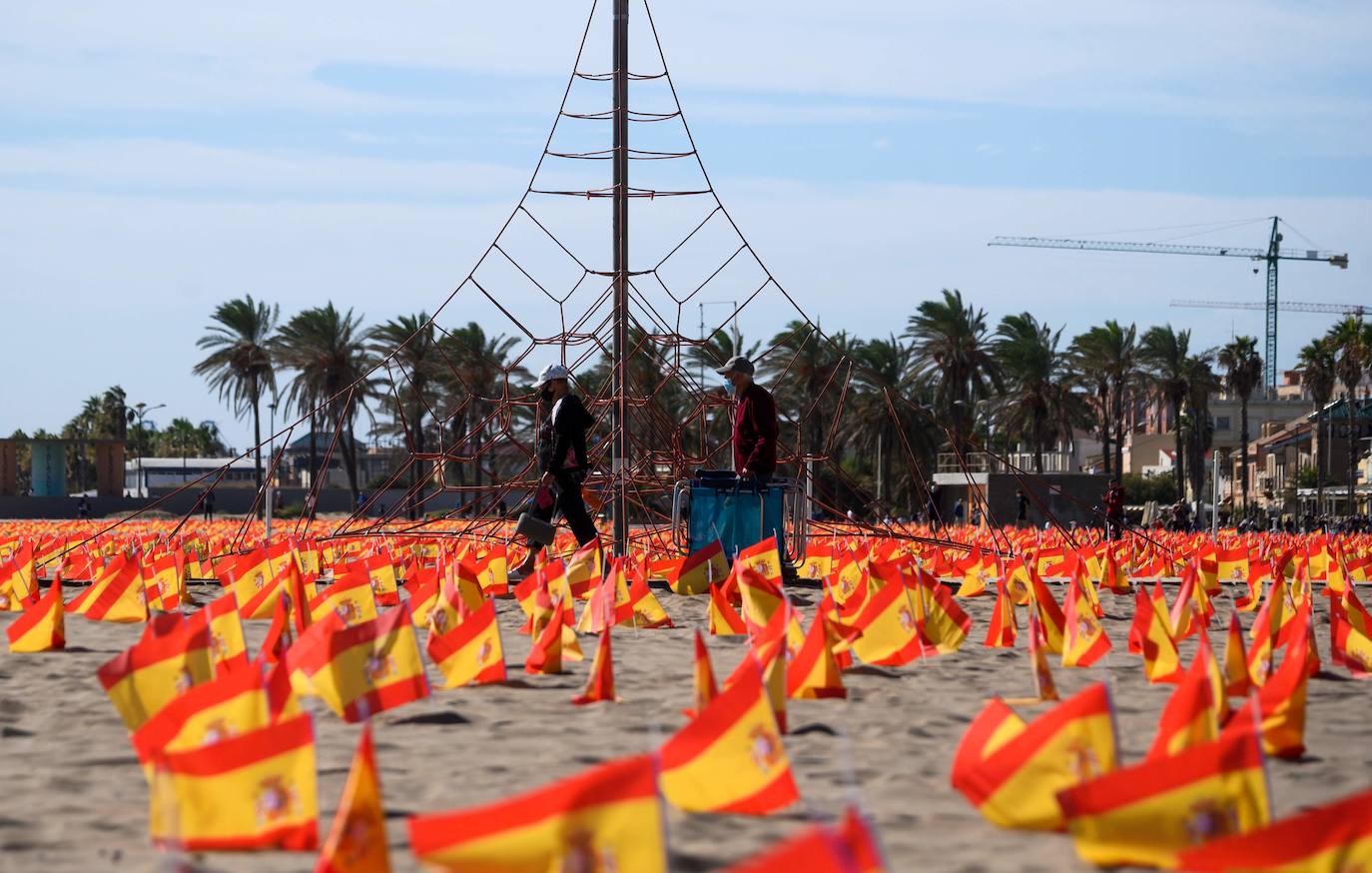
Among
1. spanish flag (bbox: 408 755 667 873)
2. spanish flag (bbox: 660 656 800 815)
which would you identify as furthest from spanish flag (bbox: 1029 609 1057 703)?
spanish flag (bbox: 408 755 667 873)

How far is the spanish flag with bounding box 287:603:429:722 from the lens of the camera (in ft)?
19.6

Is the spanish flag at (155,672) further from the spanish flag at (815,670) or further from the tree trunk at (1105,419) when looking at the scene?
the tree trunk at (1105,419)

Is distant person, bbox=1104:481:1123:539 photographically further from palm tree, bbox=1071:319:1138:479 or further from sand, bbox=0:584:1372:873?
palm tree, bbox=1071:319:1138:479

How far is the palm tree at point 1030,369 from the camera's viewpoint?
51156 mm

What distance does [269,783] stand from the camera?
3.97 meters

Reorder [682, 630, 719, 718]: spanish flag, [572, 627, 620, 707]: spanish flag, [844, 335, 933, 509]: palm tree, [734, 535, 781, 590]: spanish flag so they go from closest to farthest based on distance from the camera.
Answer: [682, 630, 719, 718]: spanish flag, [572, 627, 620, 707]: spanish flag, [734, 535, 781, 590]: spanish flag, [844, 335, 933, 509]: palm tree

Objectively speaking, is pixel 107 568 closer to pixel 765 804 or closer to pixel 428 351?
pixel 765 804

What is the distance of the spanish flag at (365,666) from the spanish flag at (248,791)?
192 cm

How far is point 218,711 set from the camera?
466 centimetres

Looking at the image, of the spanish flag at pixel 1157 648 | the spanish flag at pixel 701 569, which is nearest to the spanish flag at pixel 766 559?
the spanish flag at pixel 701 569

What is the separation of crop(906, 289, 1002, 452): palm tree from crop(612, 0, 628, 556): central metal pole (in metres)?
34.6

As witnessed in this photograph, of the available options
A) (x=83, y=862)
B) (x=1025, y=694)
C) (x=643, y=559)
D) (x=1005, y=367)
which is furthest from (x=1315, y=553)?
(x=1005, y=367)

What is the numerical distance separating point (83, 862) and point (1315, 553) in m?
14.1

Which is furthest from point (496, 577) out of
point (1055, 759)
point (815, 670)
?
point (1055, 759)
